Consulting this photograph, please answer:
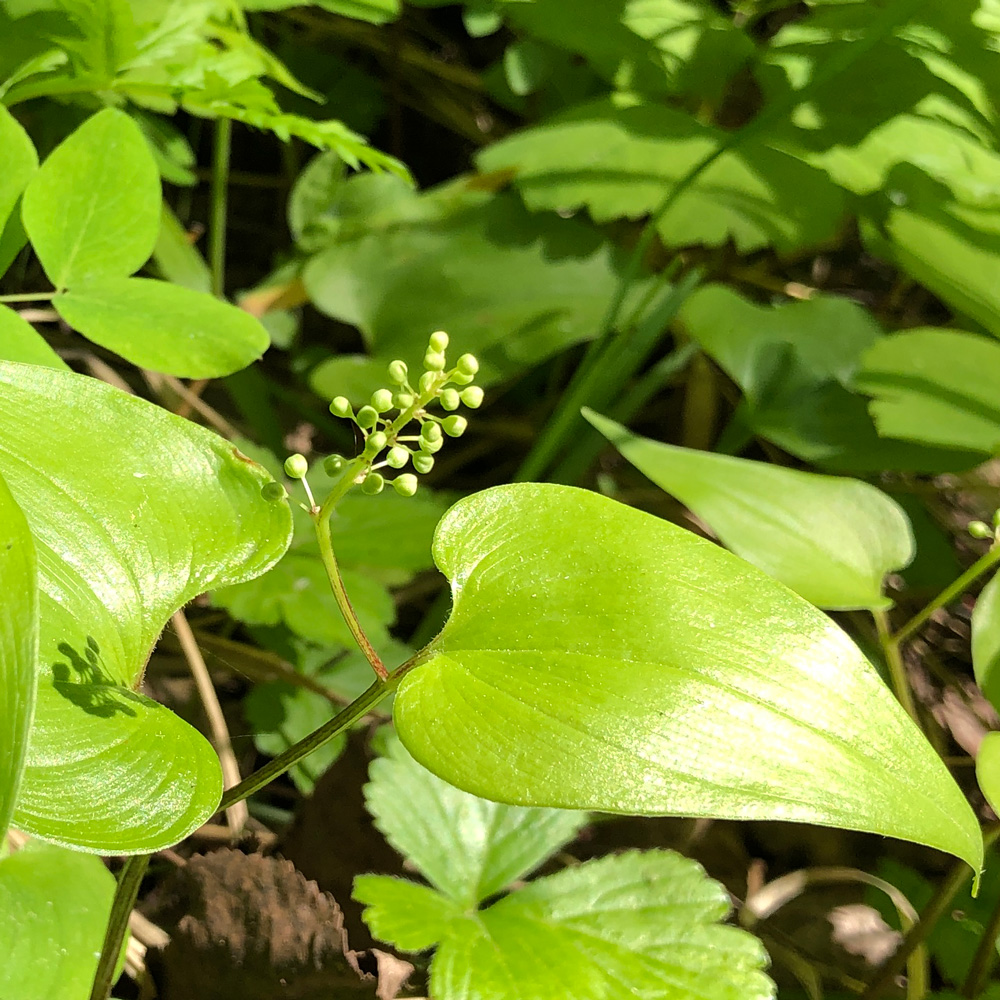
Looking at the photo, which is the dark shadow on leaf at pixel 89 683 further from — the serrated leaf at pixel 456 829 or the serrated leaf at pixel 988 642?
the serrated leaf at pixel 988 642

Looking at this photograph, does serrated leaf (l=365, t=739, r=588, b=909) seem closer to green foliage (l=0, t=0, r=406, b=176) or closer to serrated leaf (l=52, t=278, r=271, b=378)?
serrated leaf (l=52, t=278, r=271, b=378)

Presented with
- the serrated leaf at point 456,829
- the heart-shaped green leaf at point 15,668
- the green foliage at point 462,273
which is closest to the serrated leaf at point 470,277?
the green foliage at point 462,273

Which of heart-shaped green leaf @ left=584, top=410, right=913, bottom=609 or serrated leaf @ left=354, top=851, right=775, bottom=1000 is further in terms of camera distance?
heart-shaped green leaf @ left=584, top=410, right=913, bottom=609

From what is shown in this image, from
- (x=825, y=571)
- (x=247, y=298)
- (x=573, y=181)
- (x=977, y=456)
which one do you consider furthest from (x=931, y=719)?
(x=247, y=298)

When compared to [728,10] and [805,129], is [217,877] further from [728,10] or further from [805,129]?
[728,10]

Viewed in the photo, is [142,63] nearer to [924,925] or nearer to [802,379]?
[802,379]

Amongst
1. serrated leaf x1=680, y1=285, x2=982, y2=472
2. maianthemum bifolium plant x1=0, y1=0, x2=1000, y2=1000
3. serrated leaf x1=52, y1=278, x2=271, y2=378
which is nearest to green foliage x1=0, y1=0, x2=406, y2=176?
maianthemum bifolium plant x1=0, y1=0, x2=1000, y2=1000
